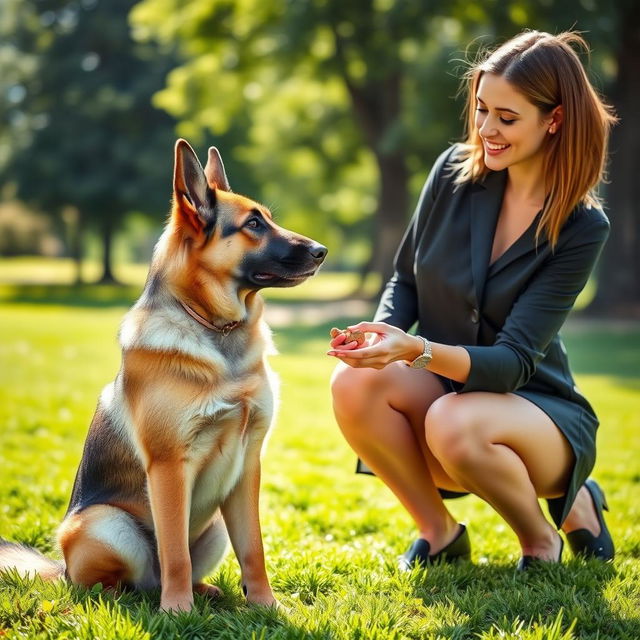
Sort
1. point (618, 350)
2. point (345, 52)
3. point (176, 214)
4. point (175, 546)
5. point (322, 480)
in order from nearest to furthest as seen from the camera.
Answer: point (175, 546), point (176, 214), point (322, 480), point (618, 350), point (345, 52)

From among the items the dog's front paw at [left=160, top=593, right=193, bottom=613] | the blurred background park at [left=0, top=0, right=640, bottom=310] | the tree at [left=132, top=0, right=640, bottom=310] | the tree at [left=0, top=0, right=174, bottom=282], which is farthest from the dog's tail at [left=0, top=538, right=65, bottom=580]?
the tree at [left=0, top=0, right=174, bottom=282]

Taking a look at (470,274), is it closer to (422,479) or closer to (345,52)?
(422,479)

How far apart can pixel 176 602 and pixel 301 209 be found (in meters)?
30.4

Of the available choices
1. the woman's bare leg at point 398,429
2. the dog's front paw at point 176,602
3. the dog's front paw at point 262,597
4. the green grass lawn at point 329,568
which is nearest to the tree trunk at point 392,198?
the green grass lawn at point 329,568

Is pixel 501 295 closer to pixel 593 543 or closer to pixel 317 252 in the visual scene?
pixel 317 252

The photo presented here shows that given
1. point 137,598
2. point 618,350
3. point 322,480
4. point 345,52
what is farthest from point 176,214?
point 345,52

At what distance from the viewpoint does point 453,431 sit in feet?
11.0

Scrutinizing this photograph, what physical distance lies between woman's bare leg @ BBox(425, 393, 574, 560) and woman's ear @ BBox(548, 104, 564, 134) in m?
1.21

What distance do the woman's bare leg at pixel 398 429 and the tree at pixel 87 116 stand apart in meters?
28.4

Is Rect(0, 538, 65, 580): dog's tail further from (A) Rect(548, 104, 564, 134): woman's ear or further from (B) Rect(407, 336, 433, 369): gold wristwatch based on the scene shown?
(A) Rect(548, 104, 564, 134): woman's ear

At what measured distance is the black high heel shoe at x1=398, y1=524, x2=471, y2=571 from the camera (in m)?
3.64

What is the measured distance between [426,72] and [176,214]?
58.2 feet

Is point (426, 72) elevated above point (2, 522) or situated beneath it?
elevated above

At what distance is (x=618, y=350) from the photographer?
44.5ft
